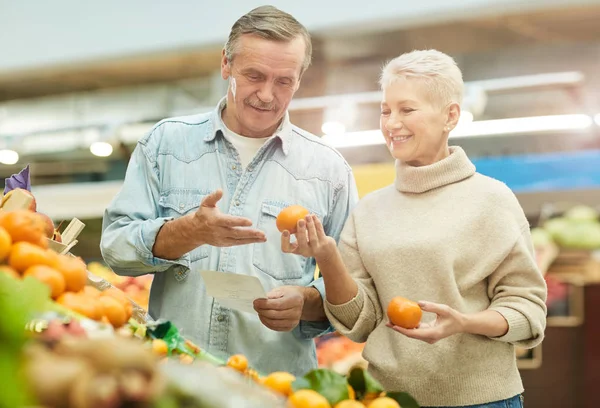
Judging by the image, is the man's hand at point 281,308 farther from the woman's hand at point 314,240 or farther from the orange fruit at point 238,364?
the orange fruit at point 238,364

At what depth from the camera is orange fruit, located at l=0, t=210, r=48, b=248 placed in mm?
1507

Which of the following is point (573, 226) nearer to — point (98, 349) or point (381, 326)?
point (381, 326)

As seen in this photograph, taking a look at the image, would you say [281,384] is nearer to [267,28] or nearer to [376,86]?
[267,28]

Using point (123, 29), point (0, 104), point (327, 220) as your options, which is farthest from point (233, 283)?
point (0, 104)

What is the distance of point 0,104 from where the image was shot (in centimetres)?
865

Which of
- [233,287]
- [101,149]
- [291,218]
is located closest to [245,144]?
[291,218]

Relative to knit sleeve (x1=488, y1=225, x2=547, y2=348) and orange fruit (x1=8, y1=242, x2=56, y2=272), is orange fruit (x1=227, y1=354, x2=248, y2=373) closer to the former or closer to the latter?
orange fruit (x1=8, y1=242, x2=56, y2=272)

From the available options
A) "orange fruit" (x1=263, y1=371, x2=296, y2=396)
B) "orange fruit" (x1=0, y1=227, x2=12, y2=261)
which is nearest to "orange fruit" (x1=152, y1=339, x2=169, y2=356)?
"orange fruit" (x1=263, y1=371, x2=296, y2=396)

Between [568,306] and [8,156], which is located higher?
[8,156]

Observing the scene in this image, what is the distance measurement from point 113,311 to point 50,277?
6.2 inches

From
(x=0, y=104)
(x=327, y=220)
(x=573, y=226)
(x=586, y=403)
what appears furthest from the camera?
(x=0, y=104)

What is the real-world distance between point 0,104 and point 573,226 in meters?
6.68

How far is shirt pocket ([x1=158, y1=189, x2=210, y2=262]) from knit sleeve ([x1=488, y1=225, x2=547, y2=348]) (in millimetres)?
811

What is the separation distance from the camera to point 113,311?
1500 mm
